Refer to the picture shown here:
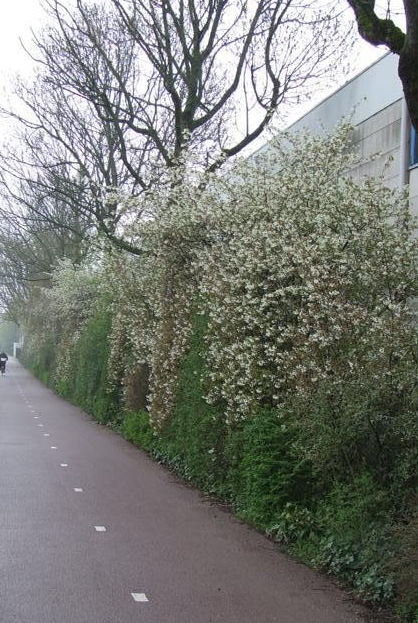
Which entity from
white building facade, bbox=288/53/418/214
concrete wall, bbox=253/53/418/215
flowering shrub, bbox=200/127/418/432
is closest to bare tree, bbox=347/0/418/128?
flowering shrub, bbox=200/127/418/432

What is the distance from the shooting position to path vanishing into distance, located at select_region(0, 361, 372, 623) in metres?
5.86

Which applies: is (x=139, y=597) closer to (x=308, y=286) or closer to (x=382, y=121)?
(x=308, y=286)

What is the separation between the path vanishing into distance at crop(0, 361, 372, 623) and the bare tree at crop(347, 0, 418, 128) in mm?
3992

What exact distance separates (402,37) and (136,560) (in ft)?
17.1

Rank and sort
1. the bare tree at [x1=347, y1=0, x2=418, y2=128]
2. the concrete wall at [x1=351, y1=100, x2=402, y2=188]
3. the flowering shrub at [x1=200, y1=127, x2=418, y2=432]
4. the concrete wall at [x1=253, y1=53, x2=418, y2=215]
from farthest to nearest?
the concrete wall at [x1=351, y1=100, x2=402, y2=188], the concrete wall at [x1=253, y1=53, x2=418, y2=215], the flowering shrub at [x1=200, y1=127, x2=418, y2=432], the bare tree at [x1=347, y1=0, x2=418, y2=128]

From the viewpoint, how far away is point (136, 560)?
7266 mm

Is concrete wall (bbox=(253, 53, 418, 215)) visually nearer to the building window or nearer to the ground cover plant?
the building window

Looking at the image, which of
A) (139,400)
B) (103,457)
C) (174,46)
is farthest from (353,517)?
(174,46)

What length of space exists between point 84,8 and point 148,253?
25.2ft

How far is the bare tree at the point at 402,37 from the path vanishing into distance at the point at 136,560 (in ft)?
13.1

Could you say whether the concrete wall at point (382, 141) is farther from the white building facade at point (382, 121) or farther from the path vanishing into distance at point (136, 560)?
the path vanishing into distance at point (136, 560)

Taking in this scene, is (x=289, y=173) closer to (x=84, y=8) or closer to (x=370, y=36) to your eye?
(x=370, y=36)

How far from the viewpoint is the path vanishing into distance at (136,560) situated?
5855mm

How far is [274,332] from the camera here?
916 cm
